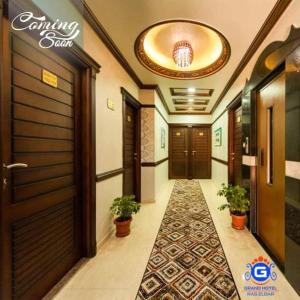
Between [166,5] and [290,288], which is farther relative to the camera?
[166,5]

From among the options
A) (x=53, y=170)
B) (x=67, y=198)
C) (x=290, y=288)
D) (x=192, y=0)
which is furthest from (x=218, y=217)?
(x=192, y=0)

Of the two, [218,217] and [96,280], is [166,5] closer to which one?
[96,280]

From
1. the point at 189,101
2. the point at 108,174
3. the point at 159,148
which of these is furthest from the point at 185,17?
the point at 189,101

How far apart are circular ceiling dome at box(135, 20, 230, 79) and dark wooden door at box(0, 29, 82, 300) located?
4.36ft

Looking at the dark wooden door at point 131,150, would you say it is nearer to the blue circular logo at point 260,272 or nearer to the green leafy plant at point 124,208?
the green leafy plant at point 124,208

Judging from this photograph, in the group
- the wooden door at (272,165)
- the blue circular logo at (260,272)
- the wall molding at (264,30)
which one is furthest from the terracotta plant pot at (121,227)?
the wall molding at (264,30)

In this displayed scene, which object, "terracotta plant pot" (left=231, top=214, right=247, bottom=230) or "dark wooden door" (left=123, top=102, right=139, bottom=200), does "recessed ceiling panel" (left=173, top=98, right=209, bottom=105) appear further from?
"terracotta plant pot" (left=231, top=214, right=247, bottom=230)

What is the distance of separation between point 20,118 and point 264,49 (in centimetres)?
245

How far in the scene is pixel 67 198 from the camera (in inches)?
65.1

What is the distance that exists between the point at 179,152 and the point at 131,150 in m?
3.43

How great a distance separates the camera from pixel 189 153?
22.0 feet

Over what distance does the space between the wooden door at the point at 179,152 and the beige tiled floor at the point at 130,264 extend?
3904 mm

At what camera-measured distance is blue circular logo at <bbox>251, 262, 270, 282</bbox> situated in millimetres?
1600

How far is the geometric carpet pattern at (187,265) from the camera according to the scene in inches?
55.8
